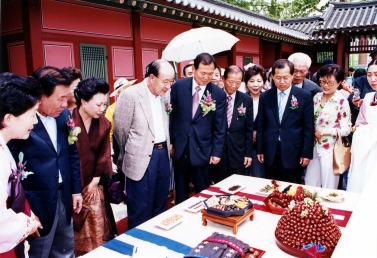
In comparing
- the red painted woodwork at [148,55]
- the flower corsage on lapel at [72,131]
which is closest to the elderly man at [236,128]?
the flower corsage on lapel at [72,131]

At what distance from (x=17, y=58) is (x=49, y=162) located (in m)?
3.29

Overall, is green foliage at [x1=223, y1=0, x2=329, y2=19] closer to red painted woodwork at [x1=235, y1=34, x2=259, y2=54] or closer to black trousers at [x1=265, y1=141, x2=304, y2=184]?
red painted woodwork at [x1=235, y1=34, x2=259, y2=54]

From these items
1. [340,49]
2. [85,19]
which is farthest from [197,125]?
[340,49]

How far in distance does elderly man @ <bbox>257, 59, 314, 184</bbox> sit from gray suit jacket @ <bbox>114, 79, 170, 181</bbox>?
1.38m

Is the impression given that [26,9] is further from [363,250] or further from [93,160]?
[363,250]

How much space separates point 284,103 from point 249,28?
510 centimetres

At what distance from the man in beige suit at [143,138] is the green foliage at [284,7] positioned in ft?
68.3

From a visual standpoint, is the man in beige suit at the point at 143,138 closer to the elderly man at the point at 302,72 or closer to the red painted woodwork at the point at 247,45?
the elderly man at the point at 302,72

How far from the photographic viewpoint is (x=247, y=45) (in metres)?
9.45

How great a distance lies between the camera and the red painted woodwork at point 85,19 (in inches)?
177

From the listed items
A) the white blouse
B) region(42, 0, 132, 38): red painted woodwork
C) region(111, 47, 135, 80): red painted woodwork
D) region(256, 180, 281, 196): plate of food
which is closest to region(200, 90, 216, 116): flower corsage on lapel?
region(256, 180, 281, 196): plate of food

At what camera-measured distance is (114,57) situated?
218 inches

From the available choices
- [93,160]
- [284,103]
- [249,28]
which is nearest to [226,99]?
[284,103]

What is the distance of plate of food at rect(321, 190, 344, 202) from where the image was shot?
237 centimetres
